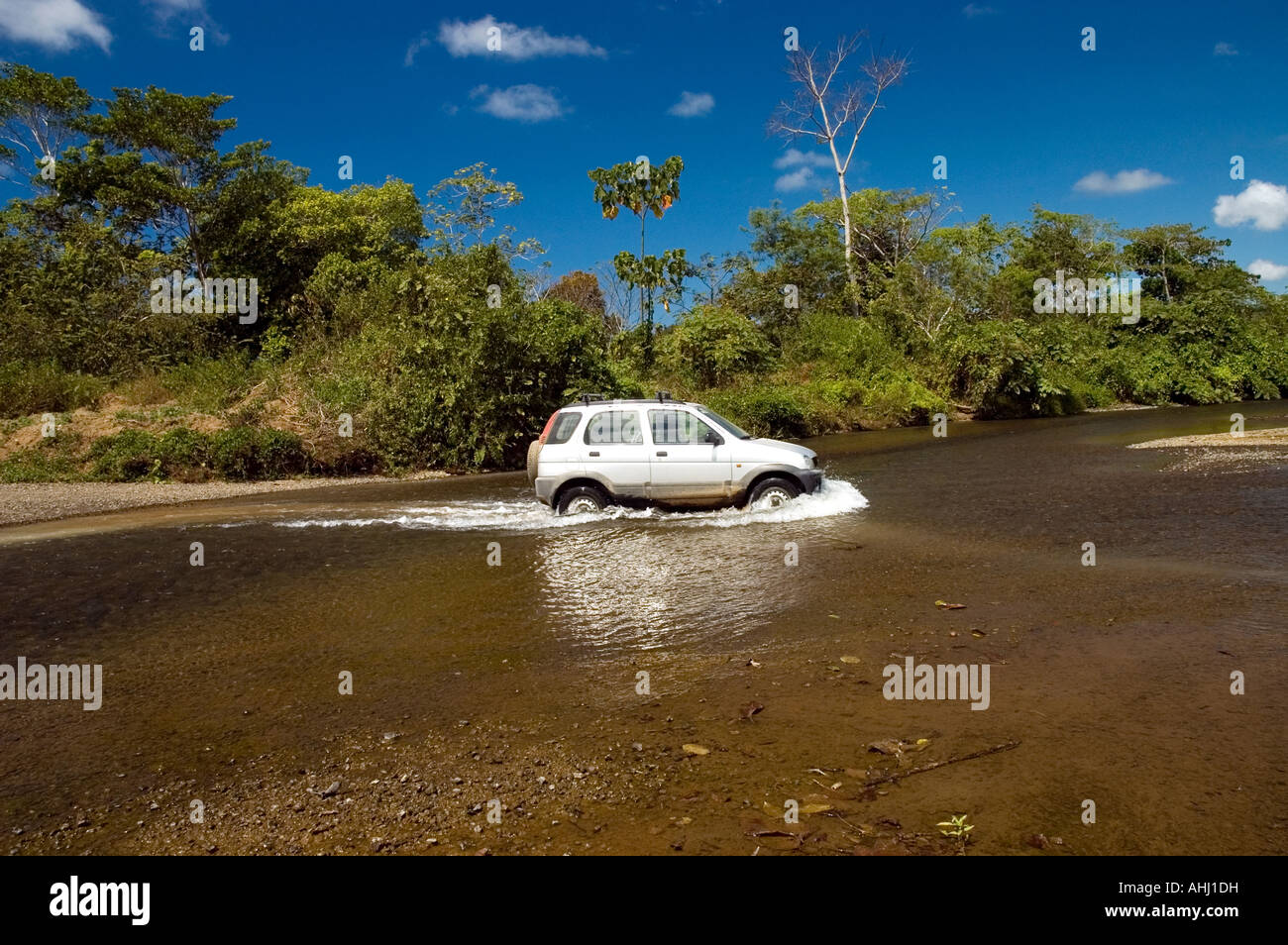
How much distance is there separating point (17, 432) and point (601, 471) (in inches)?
733

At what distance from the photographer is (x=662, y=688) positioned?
5180 millimetres

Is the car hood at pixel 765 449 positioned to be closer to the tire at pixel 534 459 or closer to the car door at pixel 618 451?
the car door at pixel 618 451

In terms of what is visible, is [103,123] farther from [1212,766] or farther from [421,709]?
[1212,766]

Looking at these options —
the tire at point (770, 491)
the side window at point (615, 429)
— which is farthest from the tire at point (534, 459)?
the tire at point (770, 491)

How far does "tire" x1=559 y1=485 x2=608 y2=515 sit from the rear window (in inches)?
30.3

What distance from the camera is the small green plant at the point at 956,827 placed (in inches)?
130

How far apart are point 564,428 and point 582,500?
1.14m

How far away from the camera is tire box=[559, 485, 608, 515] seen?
1192cm

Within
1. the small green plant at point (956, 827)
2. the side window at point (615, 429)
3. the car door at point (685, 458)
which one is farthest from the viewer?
the side window at point (615, 429)

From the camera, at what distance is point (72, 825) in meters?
3.70

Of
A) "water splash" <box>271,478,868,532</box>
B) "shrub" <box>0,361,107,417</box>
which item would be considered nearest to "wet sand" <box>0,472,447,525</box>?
A: "shrub" <box>0,361,107,417</box>

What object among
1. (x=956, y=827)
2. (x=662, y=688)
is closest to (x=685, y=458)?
(x=662, y=688)

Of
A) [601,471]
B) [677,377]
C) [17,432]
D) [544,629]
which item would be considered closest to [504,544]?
[601,471]

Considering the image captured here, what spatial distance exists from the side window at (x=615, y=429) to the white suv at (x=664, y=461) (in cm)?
1
